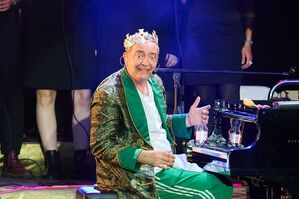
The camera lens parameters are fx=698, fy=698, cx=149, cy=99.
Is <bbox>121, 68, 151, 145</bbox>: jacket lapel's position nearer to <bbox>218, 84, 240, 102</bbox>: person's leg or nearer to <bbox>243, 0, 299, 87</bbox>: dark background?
<bbox>218, 84, 240, 102</bbox>: person's leg

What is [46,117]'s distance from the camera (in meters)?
5.48

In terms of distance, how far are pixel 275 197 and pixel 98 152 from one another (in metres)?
1.02

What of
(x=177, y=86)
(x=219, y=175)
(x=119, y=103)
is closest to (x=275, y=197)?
(x=219, y=175)

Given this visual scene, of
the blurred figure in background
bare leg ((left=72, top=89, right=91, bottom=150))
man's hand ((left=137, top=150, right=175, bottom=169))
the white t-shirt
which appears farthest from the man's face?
bare leg ((left=72, top=89, right=91, bottom=150))

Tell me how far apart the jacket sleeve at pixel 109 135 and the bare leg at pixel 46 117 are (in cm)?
Answer: 171

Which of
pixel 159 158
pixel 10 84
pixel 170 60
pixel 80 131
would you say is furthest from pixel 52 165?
pixel 159 158

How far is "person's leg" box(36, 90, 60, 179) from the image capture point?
215 inches

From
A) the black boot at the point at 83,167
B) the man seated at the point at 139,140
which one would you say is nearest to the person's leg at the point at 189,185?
the man seated at the point at 139,140

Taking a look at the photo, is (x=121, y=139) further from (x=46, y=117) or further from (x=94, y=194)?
(x=46, y=117)

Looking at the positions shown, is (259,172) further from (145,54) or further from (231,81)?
(231,81)

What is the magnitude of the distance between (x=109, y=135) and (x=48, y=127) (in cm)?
186

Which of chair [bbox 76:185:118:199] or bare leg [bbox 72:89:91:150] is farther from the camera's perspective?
bare leg [bbox 72:89:91:150]

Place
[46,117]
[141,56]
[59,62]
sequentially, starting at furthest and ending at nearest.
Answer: [46,117], [59,62], [141,56]

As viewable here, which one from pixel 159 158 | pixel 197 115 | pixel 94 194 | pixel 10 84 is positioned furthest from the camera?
pixel 10 84
